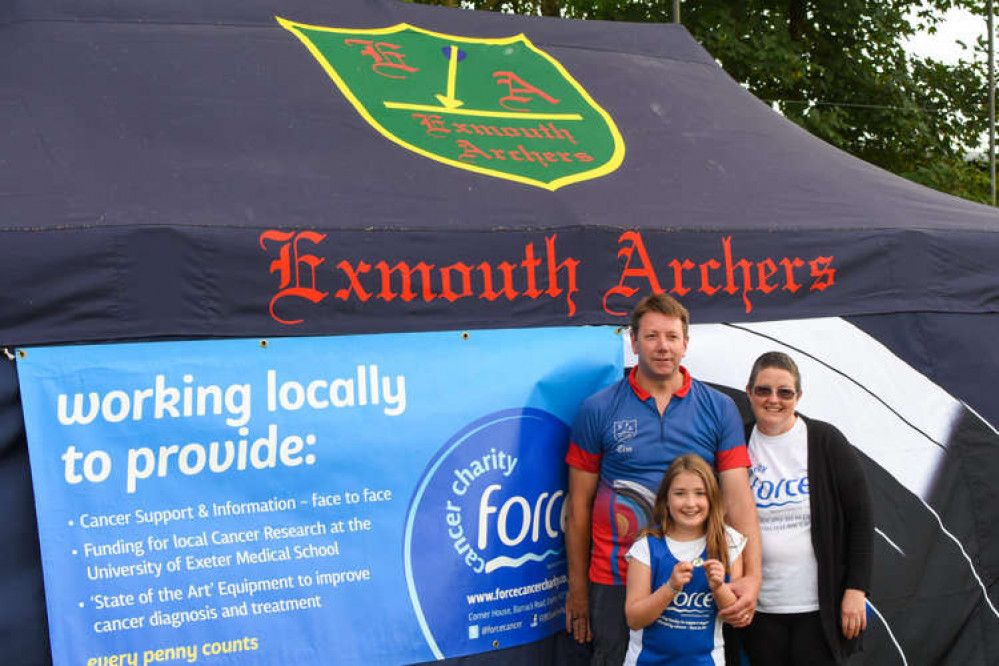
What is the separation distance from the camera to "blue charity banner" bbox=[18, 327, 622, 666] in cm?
330

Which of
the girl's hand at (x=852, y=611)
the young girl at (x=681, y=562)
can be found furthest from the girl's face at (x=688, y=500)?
the girl's hand at (x=852, y=611)

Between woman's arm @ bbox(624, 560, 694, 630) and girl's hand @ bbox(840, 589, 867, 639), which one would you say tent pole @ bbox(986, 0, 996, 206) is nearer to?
girl's hand @ bbox(840, 589, 867, 639)

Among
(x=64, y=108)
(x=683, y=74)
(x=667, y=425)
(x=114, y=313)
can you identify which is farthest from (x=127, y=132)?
(x=683, y=74)

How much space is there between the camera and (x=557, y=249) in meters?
4.04

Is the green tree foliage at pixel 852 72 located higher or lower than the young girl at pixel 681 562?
higher

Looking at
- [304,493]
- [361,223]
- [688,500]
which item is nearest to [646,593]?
[688,500]

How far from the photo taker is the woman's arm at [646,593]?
3082mm

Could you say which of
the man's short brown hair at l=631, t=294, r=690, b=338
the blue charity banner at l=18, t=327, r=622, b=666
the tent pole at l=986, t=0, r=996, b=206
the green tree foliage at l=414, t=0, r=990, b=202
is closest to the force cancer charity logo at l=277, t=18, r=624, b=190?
the blue charity banner at l=18, t=327, r=622, b=666

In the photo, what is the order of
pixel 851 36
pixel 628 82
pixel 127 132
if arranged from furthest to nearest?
pixel 851 36
pixel 628 82
pixel 127 132

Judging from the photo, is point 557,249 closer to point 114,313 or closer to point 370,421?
point 370,421

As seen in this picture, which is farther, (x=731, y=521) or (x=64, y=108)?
(x=64, y=108)

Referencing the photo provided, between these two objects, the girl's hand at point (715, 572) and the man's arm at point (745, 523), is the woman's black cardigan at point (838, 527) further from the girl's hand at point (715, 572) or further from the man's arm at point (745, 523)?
the girl's hand at point (715, 572)

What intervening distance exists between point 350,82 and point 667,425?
2.38 m

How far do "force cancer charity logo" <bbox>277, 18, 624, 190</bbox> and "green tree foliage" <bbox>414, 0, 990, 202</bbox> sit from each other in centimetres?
855
